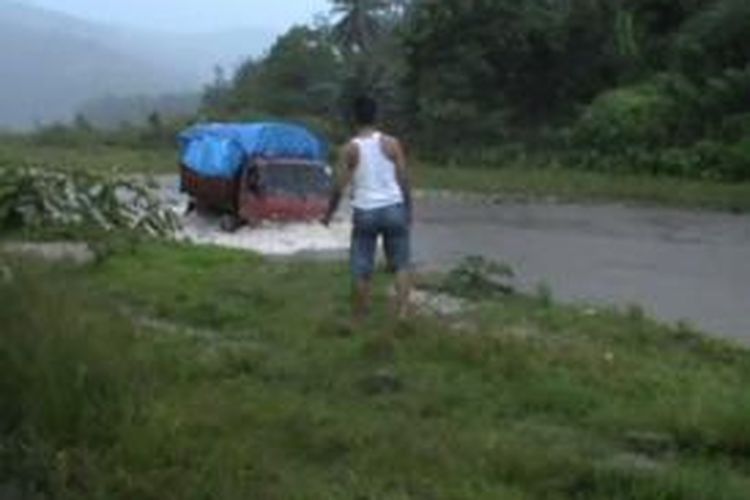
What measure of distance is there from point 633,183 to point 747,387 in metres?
33.3

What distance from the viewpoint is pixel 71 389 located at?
725cm

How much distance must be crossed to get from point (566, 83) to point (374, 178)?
4718 cm

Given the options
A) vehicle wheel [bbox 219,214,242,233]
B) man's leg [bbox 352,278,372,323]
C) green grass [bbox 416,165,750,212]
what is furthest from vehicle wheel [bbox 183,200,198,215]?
man's leg [bbox 352,278,372,323]

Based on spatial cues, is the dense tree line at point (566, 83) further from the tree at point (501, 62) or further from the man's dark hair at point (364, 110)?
the man's dark hair at point (364, 110)

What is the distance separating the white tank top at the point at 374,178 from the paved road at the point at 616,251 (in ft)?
17.3

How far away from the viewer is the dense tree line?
47.8m

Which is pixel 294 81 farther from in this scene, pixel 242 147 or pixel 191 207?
pixel 242 147

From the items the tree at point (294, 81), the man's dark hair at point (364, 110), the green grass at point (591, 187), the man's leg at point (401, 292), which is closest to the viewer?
the man's dark hair at point (364, 110)

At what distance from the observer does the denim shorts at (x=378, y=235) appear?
40.7ft

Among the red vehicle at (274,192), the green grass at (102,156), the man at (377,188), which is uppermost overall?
the man at (377,188)

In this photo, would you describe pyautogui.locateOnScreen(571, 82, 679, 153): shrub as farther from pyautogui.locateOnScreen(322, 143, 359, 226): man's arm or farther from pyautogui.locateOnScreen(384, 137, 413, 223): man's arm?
pyautogui.locateOnScreen(322, 143, 359, 226): man's arm

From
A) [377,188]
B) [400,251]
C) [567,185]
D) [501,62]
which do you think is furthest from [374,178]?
[501,62]

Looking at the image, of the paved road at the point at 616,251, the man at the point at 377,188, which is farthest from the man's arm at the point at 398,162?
the paved road at the point at 616,251

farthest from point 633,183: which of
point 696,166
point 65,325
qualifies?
point 65,325
